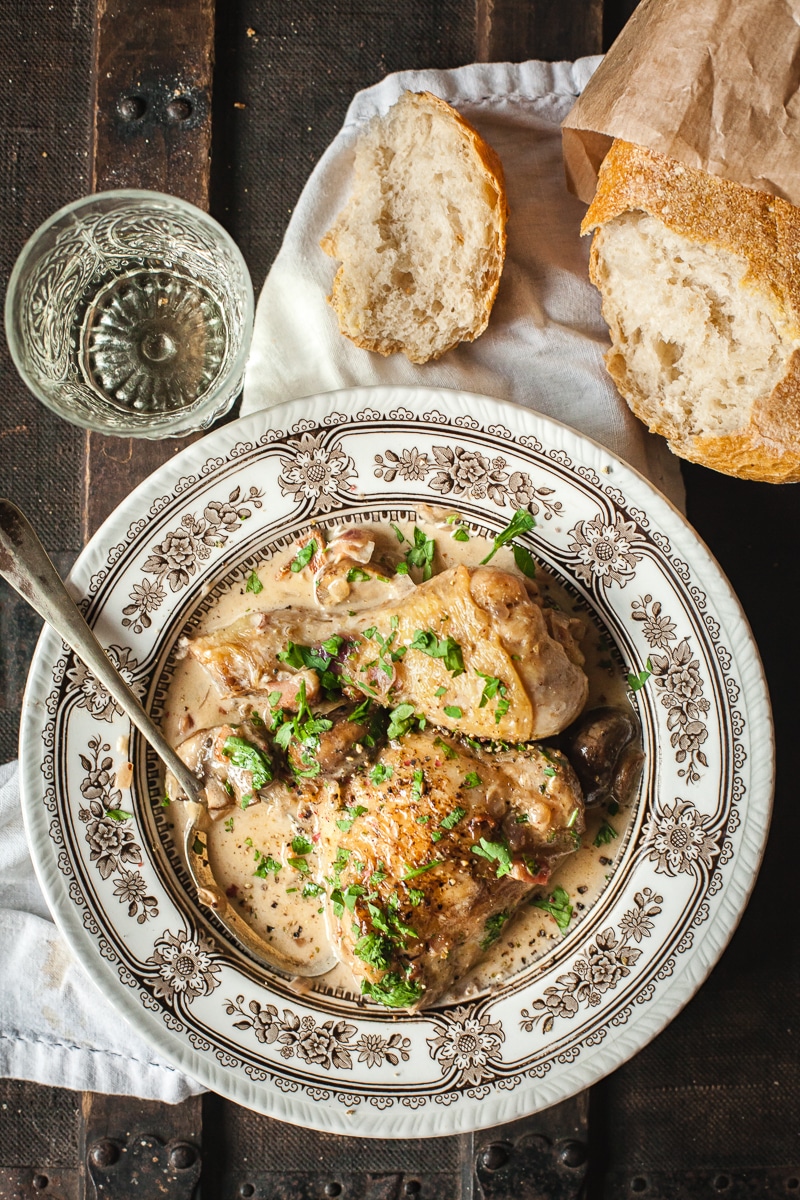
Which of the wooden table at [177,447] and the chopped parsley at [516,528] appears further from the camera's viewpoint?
the wooden table at [177,447]

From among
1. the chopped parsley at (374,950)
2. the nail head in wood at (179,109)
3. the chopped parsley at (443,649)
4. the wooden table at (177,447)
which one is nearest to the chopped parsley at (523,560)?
the chopped parsley at (443,649)

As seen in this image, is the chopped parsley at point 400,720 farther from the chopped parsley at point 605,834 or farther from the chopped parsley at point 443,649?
the chopped parsley at point 605,834

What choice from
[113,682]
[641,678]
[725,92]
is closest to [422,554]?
[641,678]

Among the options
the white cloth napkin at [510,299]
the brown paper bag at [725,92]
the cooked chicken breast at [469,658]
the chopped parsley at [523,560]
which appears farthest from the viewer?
the white cloth napkin at [510,299]

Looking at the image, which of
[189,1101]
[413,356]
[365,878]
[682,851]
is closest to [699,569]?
[682,851]

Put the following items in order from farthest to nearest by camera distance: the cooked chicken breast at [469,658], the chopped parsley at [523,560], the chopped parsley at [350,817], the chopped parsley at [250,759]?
the chopped parsley at [523,560] < the chopped parsley at [250,759] < the chopped parsley at [350,817] < the cooked chicken breast at [469,658]

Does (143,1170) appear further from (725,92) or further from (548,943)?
(725,92)
